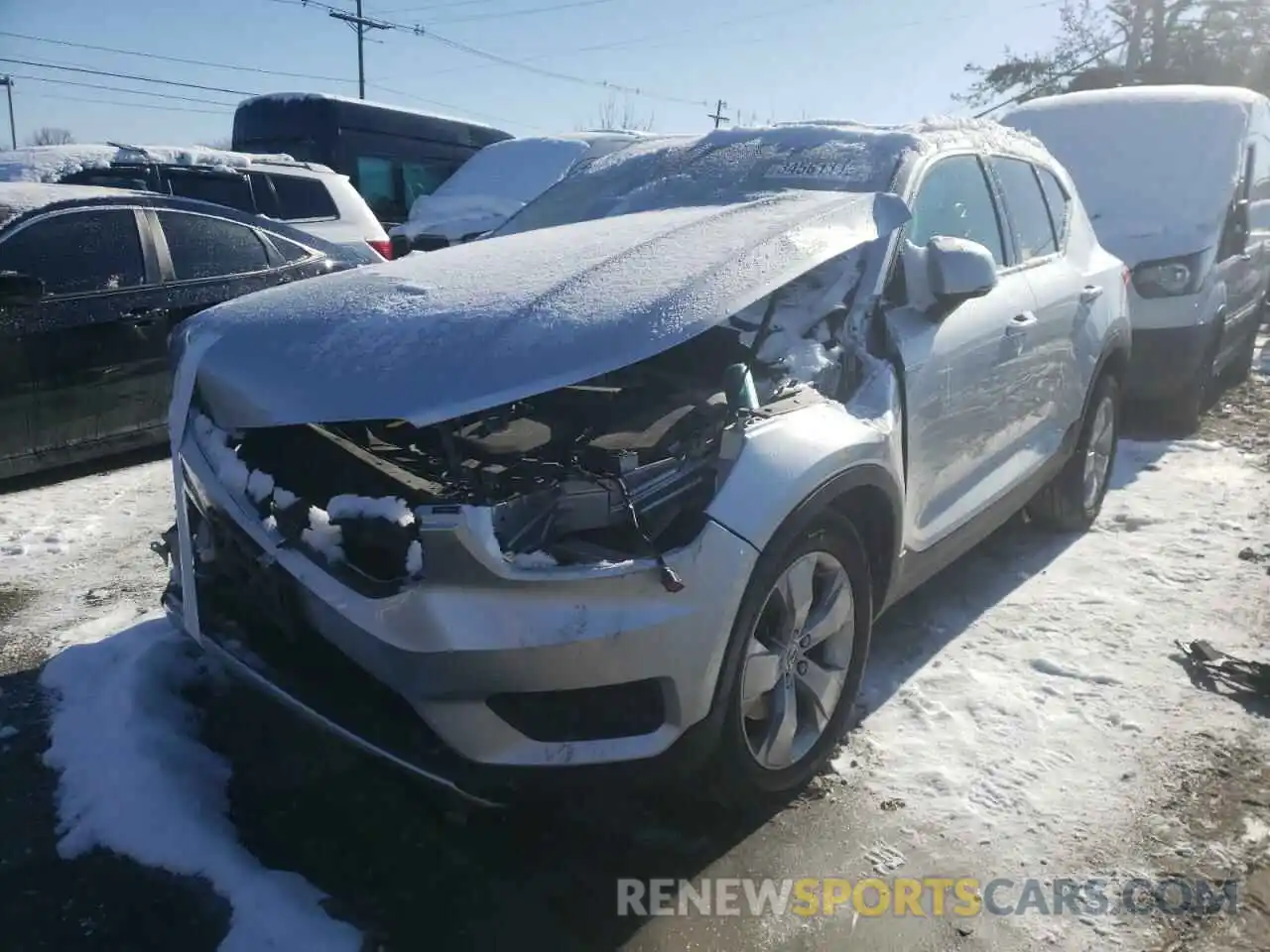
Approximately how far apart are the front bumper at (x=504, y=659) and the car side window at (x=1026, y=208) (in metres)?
2.51

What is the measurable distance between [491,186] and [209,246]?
21.5 ft

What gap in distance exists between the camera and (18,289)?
4.79 metres

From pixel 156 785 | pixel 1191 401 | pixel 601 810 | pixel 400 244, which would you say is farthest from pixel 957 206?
pixel 400 244

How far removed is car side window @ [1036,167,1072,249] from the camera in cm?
457

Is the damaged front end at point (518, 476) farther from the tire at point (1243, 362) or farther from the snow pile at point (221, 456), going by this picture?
the tire at point (1243, 362)

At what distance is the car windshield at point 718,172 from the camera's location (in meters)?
3.64

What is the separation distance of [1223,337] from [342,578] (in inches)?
267

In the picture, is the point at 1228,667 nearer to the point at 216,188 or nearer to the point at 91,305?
the point at 91,305

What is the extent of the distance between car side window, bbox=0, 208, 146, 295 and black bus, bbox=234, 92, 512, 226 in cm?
799

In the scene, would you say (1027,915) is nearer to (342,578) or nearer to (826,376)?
(826,376)

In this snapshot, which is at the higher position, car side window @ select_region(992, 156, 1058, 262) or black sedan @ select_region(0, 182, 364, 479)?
car side window @ select_region(992, 156, 1058, 262)

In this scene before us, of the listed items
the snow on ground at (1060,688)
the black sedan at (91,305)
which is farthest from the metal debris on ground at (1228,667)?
the black sedan at (91,305)

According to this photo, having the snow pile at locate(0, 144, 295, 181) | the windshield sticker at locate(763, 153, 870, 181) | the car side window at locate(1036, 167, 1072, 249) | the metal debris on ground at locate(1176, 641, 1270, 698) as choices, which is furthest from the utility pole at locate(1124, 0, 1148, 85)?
the metal debris on ground at locate(1176, 641, 1270, 698)

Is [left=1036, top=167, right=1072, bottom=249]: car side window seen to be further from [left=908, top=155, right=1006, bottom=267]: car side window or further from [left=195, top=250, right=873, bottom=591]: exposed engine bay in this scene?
[left=195, top=250, right=873, bottom=591]: exposed engine bay
